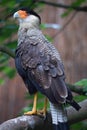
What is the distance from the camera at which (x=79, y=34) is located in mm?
6930

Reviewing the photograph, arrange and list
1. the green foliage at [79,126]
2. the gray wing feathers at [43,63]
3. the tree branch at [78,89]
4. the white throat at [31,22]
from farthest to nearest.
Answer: the green foliage at [79,126] → the tree branch at [78,89] → the white throat at [31,22] → the gray wing feathers at [43,63]

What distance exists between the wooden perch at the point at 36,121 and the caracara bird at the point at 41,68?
0.10 m

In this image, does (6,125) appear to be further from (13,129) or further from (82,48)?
(82,48)

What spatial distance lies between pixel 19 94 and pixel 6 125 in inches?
152

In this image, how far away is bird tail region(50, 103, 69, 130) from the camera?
2.88 meters

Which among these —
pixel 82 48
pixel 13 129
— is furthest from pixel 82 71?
pixel 13 129

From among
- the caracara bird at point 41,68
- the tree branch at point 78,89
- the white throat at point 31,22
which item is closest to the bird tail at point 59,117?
the caracara bird at point 41,68

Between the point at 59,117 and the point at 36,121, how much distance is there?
0.16 metres

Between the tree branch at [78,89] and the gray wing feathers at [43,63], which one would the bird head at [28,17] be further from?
the tree branch at [78,89]

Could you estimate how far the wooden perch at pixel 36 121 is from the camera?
9.20 feet

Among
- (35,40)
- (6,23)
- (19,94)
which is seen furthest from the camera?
(19,94)

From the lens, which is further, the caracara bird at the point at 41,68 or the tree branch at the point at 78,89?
the tree branch at the point at 78,89

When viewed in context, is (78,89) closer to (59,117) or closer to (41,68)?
(41,68)

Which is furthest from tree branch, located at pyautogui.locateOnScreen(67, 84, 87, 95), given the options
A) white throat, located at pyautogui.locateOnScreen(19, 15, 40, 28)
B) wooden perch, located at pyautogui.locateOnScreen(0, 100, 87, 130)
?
white throat, located at pyautogui.locateOnScreen(19, 15, 40, 28)
